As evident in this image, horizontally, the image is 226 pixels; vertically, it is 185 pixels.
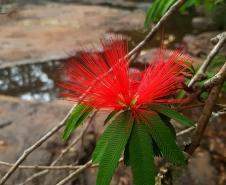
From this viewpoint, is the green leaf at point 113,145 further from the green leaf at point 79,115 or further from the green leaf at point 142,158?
the green leaf at point 79,115

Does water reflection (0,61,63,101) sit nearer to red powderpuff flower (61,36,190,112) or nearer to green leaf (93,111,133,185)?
red powderpuff flower (61,36,190,112)

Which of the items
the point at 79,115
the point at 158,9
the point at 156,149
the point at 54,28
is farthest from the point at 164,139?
the point at 54,28

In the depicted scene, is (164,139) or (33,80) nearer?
(164,139)

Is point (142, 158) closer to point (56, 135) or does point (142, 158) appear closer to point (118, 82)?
point (118, 82)

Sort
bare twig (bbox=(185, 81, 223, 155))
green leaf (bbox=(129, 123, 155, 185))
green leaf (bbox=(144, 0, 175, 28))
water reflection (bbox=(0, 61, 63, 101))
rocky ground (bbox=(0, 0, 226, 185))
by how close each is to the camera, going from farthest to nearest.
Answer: water reflection (bbox=(0, 61, 63, 101)) → rocky ground (bbox=(0, 0, 226, 185)) → green leaf (bbox=(144, 0, 175, 28)) → bare twig (bbox=(185, 81, 223, 155)) → green leaf (bbox=(129, 123, 155, 185))

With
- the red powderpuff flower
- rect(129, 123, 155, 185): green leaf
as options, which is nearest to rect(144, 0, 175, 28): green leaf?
the red powderpuff flower
